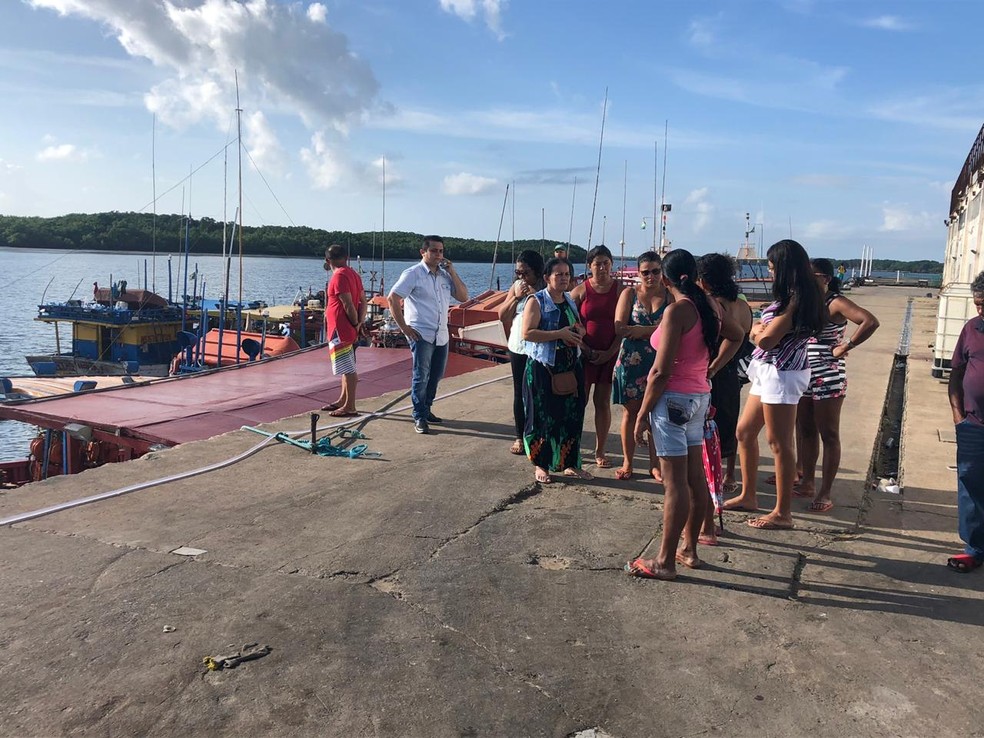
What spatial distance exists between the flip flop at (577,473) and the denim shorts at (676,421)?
1851 millimetres

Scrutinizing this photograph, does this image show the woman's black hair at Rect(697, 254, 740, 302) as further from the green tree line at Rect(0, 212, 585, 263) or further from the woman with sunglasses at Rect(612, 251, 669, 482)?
the green tree line at Rect(0, 212, 585, 263)

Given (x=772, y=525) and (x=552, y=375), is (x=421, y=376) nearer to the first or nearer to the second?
(x=552, y=375)

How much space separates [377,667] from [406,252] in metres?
108

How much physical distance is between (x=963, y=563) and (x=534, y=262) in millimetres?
3401

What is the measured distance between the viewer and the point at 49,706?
2.58 metres

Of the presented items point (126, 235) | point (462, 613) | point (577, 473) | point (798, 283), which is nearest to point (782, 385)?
point (798, 283)

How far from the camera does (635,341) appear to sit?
5.42 metres

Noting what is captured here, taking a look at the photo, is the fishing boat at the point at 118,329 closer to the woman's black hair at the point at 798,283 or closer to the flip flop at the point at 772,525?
the flip flop at the point at 772,525

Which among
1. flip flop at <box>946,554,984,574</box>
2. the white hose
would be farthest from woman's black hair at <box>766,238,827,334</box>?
the white hose

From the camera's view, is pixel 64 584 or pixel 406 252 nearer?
pixel 64 584

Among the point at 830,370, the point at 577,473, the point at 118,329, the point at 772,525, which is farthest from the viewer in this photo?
the point at 118,329

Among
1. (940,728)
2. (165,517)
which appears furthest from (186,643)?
(940,728)

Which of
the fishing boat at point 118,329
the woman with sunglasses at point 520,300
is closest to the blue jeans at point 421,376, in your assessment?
the woman with sunglasses at point 520,300

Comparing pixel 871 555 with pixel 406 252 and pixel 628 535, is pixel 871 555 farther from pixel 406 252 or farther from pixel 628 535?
pixel 406 252
